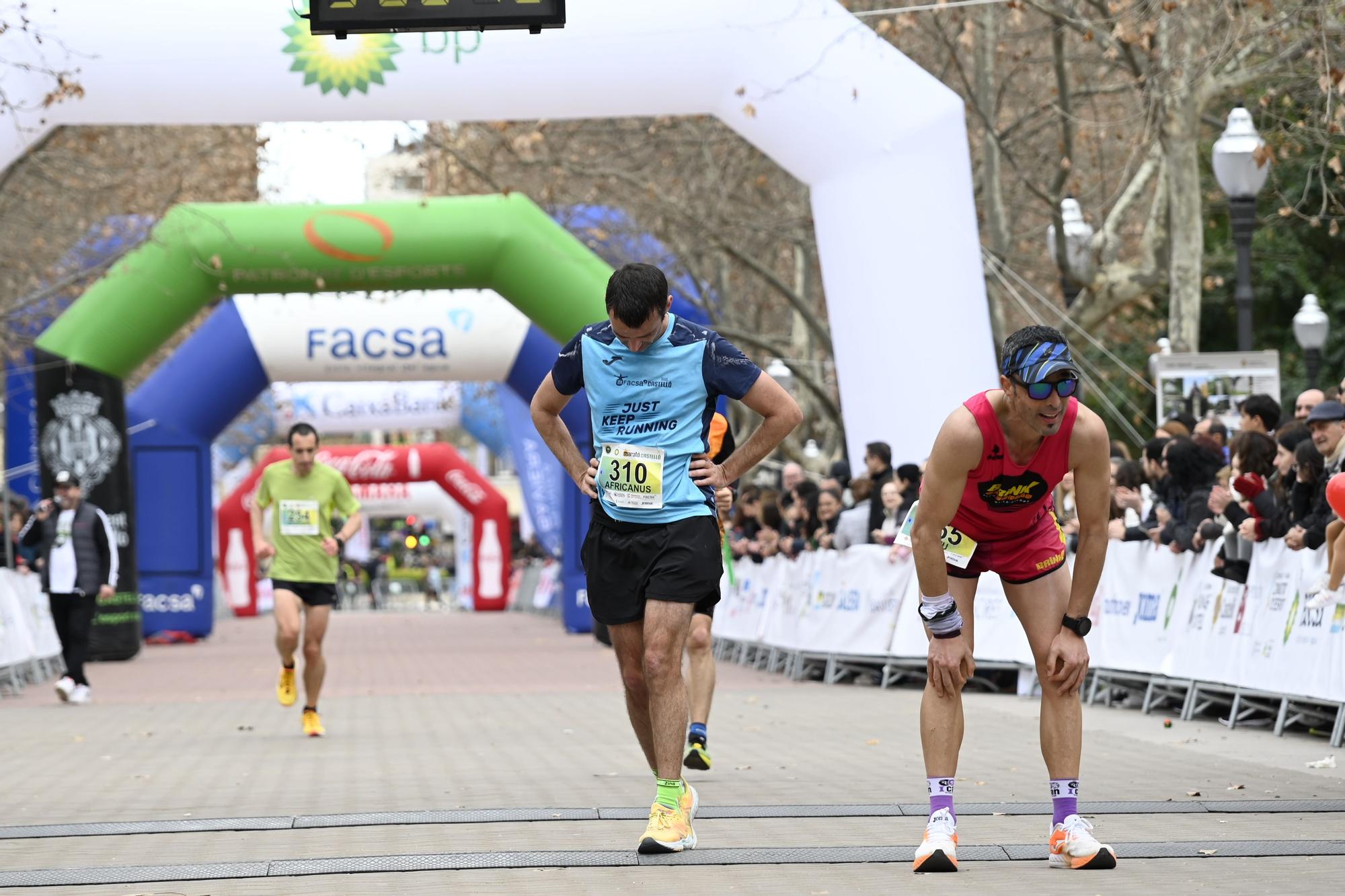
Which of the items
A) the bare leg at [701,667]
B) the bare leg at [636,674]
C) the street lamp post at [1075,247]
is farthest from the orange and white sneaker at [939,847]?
the street lamp post at [1075,247]

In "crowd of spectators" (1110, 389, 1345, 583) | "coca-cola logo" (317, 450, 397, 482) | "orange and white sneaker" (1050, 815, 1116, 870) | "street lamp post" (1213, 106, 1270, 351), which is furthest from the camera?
"coca-cola logo" (317, 450, 397, 482)

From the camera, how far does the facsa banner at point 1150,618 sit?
1067 centimetres

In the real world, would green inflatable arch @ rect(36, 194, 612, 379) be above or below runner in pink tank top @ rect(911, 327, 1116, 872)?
above

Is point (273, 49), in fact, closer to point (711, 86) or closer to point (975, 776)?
point (711, 86)

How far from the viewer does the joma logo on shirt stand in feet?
20.4

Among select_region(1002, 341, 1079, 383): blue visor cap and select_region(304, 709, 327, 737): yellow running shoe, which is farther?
select_region(304, 709, 327, 737): yellow running shoe

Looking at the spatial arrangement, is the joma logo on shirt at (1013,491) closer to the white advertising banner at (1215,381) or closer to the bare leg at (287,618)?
the bare leg at (287,618)

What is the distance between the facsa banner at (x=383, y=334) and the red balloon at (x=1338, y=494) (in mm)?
18990

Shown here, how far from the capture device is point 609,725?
1263 centimetres

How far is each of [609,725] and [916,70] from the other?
19.8 feet

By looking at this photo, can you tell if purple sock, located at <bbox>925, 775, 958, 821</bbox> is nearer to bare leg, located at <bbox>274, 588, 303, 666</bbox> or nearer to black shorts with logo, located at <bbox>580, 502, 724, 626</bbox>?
black shorts with logo, located at <bbox>580, 502, 724, 626</bbox>

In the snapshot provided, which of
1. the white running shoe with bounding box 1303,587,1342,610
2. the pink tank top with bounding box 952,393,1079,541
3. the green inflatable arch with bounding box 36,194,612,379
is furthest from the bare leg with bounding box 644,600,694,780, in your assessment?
the green inflatable arch with bounding box 36,194,612,379

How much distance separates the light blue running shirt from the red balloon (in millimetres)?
2105

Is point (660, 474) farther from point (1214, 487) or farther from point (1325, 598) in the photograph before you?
point (1214, 487)
